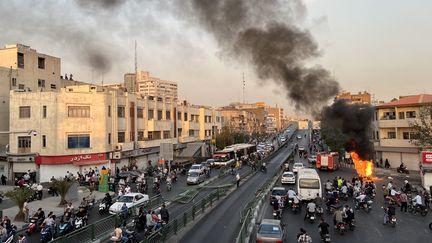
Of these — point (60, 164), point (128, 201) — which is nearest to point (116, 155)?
point (60, 164)

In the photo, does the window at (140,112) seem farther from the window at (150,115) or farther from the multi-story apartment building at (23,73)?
the multi-story apartment building at (23,73)

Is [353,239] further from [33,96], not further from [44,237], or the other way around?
[33,96]

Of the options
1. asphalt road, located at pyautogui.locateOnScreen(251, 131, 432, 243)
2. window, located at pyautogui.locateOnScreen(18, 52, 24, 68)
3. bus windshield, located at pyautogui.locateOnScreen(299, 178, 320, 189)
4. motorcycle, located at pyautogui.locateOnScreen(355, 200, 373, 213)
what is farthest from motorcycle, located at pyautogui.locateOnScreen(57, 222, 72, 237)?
window, located at pyautogui.locateOnScreen(18, 52, 24, 68)

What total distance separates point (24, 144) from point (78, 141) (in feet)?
21.5

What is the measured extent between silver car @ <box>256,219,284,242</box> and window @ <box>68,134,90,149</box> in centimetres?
3399

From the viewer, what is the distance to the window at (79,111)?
1788 inches

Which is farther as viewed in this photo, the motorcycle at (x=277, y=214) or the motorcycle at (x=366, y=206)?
the motorcycle at (x=366, y=206)

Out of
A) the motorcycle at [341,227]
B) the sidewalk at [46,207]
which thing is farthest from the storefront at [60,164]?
the motorcycle at [341,227]

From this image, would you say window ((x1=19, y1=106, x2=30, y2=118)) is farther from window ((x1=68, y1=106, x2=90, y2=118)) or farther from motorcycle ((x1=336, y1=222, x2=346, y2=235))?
motorcycle ((x1=336, y1=222, x2=346, y2=235))

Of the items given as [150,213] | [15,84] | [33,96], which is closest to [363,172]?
[150,213]

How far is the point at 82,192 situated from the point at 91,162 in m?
10.2

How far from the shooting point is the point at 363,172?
43.8 meters

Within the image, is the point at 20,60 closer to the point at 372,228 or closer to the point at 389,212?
the point at 372,228

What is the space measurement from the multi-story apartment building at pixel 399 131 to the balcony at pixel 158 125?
3706 centimetres
